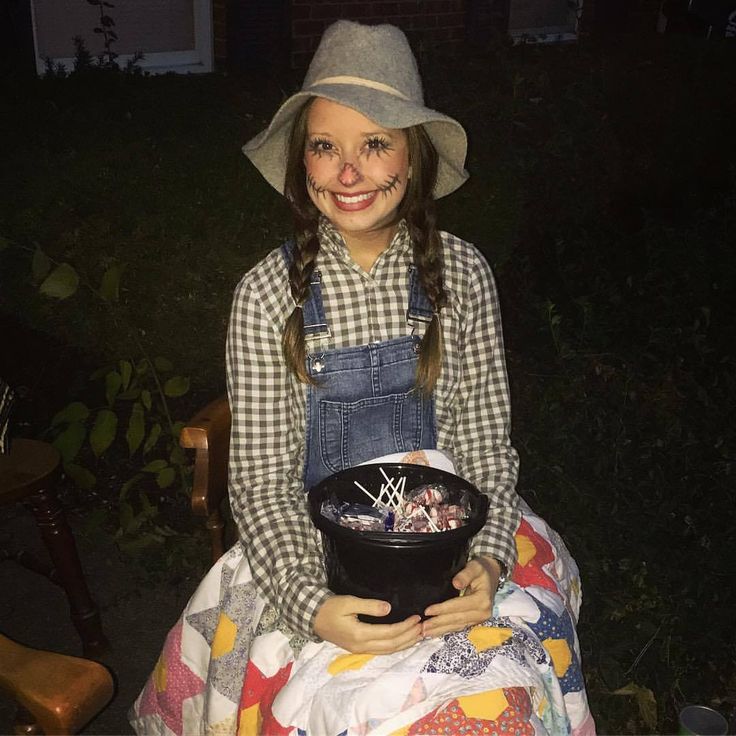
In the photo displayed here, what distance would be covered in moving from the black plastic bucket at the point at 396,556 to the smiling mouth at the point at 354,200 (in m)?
0.61

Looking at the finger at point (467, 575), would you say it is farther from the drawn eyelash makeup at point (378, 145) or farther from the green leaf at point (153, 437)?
the green leaf at point (153, 437)

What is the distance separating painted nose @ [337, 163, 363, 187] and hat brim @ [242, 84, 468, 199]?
0.14 metres

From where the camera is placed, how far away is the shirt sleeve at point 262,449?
1.94 metres

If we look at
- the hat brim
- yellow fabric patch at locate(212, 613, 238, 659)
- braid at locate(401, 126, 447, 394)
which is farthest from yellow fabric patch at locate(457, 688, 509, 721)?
the hat brim

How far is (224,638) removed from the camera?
1.95m

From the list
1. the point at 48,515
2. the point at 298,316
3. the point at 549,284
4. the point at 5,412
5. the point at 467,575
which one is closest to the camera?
the point at 467,575

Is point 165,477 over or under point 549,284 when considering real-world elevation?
under

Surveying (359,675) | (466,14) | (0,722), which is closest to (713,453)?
(359,675)

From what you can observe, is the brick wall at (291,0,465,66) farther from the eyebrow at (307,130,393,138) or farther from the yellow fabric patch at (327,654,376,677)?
the yellow fabric patch at (327,654,376,677)

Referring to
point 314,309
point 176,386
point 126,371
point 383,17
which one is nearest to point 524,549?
point 314,309

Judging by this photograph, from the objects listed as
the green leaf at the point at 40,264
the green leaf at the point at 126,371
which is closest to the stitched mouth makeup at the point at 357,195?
the green leaf at the point at 40,264

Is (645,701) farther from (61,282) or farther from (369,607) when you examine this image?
(61,282)

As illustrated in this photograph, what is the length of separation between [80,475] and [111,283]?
100 centimetres

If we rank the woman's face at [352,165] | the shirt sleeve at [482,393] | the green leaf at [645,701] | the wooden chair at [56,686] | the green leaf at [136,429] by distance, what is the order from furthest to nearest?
the green leaf at [136,429] → the green leaf at [645,701] → the shirt sleeve at [482,393] → the woman's face at [352,165] → the wooden chair at [56,686]
